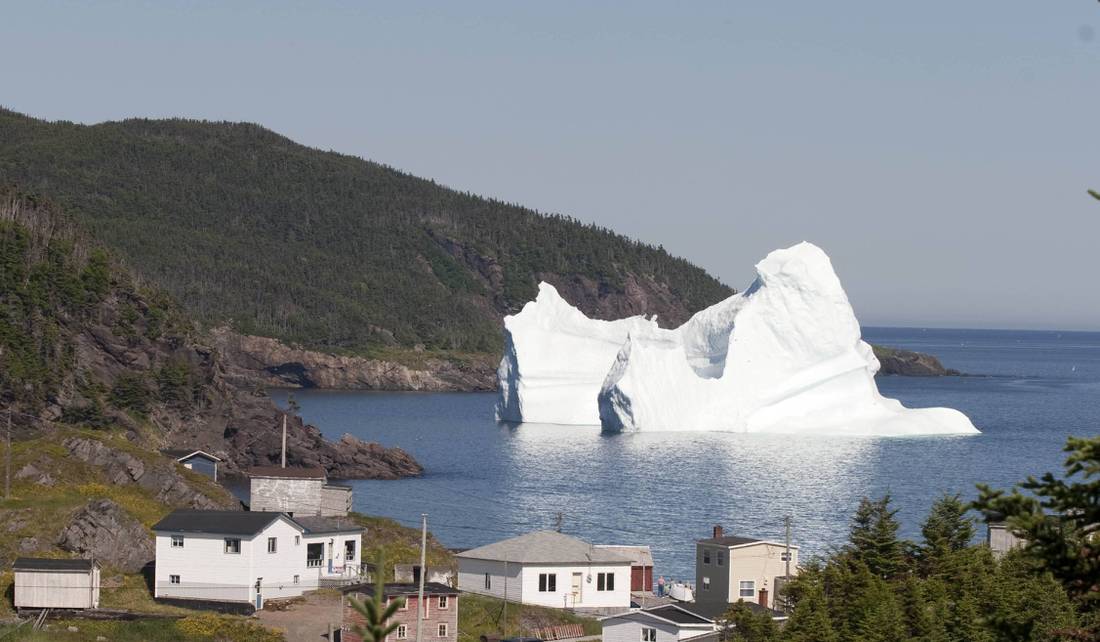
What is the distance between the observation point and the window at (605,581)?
140 ft

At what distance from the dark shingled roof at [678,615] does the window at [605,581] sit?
26.3ft

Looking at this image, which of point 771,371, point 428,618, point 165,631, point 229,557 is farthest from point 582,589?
point 771,371

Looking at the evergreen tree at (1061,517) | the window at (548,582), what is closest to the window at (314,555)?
the window at (548,582)

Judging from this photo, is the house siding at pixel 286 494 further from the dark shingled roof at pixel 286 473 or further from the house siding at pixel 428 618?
the house siding at pixel 428 618

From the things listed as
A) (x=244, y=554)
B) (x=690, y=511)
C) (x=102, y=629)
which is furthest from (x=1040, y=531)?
(x=690, y=511)

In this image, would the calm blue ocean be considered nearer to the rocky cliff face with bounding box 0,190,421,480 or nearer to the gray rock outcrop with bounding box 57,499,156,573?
the rocky cliff face with bounding box 0,190,421,480

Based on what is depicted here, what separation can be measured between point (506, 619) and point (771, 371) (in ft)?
192

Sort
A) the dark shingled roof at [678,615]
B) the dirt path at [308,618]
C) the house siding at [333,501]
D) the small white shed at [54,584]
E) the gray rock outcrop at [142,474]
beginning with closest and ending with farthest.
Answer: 1. the dark shingled roof at [678,615]
2. the dirt path at [308,618]
3. the small white shed at [54,584]
4. the house siding at [333,501]
5. the gray rock outcrop at [142,474]

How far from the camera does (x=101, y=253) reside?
98000mm

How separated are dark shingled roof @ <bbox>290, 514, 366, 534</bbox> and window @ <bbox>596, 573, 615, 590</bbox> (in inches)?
289

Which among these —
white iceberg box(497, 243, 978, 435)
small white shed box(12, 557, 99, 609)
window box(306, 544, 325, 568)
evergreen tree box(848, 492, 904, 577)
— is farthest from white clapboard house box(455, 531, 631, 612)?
white iceberg box(497, 243, 978, 435)

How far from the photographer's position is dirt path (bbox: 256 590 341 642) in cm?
3612

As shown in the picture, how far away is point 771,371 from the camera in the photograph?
95688mm

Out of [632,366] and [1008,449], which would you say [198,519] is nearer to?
[632,366]
